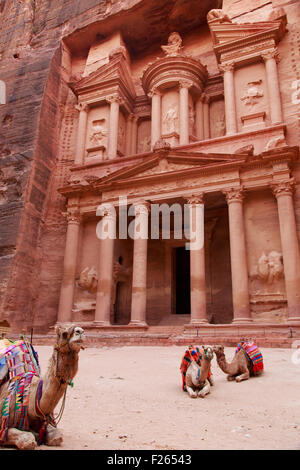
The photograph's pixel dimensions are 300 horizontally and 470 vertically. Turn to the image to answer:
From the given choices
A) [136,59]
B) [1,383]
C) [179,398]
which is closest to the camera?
[1,383]

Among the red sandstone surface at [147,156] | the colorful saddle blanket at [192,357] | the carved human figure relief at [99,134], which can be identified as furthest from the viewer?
the carved human figure relief at [99,134]

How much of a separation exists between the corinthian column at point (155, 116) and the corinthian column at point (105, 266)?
4.88m

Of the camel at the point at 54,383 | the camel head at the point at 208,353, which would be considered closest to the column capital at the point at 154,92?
the camel head at the point at 208,353

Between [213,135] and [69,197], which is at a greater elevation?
[213,135]

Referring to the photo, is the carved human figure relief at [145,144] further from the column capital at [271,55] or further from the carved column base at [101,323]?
the carved column base at [101,323]

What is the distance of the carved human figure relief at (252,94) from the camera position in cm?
1822

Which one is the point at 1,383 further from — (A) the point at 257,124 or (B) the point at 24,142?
(B) the point at 24,142

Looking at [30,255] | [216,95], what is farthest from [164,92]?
[30,255]

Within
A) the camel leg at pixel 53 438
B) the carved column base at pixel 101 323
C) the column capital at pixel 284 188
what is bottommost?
the camel leg at pixel 53 438

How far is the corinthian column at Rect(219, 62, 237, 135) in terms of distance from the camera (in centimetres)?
1808

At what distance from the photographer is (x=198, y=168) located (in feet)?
54.4

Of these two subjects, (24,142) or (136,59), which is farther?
(136,59)

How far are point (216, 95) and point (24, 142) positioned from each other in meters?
11.7

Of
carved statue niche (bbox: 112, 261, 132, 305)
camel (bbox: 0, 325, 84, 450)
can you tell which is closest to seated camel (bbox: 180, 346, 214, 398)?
camel (bbox: 0, 325, 84, 450)
